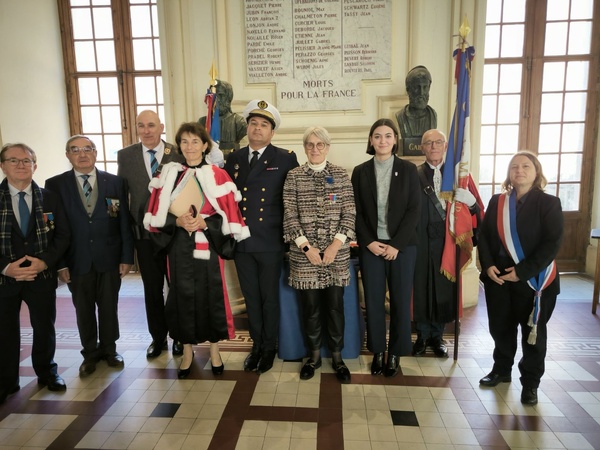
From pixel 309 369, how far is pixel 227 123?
7.36 ft

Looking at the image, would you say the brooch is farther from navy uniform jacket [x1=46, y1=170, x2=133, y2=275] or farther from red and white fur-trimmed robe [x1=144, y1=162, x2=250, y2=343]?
red and white fur-trimmed robe [x1=144, y1=162, x2=250, y2=343]

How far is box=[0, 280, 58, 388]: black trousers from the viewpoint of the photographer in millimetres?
2312

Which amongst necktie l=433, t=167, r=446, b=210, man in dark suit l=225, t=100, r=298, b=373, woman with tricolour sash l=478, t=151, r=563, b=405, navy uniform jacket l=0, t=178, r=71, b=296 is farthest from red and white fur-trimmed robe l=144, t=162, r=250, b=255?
woman with tricolour sash l=478, t=151, r=563, b=405

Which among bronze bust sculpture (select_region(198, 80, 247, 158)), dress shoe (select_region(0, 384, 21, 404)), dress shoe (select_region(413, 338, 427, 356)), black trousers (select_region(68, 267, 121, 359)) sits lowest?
dress shoe (select_region(413, 338, 427, 356))

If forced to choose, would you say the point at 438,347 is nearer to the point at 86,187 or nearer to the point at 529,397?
the point at 529,397

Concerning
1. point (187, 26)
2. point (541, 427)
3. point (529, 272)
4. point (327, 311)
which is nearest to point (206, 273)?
point (327, 311)

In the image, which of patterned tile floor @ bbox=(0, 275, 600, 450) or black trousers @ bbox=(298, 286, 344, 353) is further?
black trousers @ bbox=(298, 286, 344, 353)

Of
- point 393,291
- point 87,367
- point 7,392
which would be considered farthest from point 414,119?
point 7,392

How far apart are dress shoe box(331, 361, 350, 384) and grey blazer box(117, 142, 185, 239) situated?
5.10 ft

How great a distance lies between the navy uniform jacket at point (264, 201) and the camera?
2.50 metres

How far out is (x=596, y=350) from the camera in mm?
2963

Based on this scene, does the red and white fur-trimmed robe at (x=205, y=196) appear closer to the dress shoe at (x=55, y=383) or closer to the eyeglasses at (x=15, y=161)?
the eyeglasses at (x=15, y=161)

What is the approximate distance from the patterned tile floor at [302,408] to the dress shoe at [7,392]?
0.04m

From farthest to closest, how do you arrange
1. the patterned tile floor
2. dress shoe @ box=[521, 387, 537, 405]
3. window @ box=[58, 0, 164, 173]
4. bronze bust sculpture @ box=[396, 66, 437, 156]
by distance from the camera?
1. window @ box=[58, 0, 164, 173]
2. bronze bust sculpture @ box=[396, 66, 437, 156]
3. dress shoe @ box=[521, 387, 537, 405]
4. the patterned tile floor
